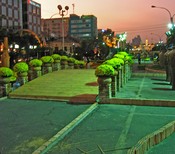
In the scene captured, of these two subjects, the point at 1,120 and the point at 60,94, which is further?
the point at 60,94

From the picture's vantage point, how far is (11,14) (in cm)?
8006

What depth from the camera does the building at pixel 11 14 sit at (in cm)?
7528

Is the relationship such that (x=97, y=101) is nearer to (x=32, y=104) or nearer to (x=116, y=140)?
(x=32, y=104)

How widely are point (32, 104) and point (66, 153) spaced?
269 inches

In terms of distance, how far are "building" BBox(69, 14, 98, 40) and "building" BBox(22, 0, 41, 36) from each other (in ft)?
165

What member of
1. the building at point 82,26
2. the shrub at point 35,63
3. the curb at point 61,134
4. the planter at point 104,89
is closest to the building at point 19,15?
the shrub at point 35,63

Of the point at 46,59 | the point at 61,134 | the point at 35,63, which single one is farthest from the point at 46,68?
the point at 61,134

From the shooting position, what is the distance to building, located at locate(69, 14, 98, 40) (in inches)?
5846

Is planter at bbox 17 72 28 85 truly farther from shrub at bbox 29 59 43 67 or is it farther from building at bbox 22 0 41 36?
building at bbox 22 0 41 36

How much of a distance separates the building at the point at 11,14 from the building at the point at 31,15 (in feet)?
18.0

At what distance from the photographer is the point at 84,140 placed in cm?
788

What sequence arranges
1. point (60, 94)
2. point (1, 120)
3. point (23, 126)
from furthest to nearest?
point (60, 94)
point (1, 120)
point (23, 126)

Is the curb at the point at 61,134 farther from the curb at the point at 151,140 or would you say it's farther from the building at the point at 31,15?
the building at the point at 31,15

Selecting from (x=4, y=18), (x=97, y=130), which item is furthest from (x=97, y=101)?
(x=4, y=18)
